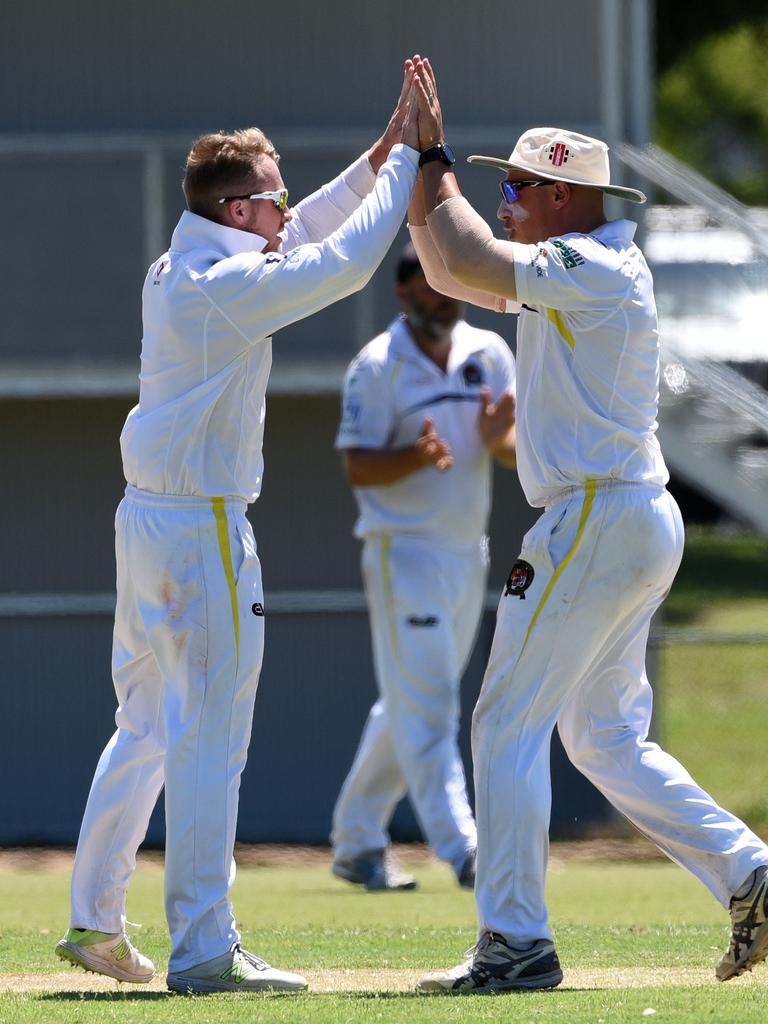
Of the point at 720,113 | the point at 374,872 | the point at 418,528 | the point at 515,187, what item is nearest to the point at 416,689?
the point at 418,528

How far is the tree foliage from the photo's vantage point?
36.4m

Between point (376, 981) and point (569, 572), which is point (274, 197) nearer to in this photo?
point (569, 572)

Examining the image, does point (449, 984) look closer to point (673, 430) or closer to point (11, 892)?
point (11, 892)

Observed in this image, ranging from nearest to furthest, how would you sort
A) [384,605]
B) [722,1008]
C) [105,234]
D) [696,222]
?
[722,1008], [384,605], [105,234], [696,222]

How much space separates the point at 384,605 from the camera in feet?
31.1

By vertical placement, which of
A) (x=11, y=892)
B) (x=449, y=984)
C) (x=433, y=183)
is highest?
(x=433, y=183)

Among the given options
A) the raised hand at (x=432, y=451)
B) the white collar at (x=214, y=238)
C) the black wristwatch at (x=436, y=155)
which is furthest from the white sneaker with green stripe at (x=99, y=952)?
the raised hand at (x=432, y=451)

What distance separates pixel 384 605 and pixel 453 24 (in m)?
4.45

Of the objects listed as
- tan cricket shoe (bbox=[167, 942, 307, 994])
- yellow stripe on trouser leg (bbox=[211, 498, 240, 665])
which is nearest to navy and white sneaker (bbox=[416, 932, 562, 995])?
tan cricket shoe (bbox=[167, 942, 307, 994])

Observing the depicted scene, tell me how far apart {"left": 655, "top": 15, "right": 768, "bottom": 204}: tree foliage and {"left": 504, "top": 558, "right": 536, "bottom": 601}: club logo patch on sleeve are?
30.2 meters

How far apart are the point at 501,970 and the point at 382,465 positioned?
147 inches

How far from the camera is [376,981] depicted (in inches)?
252

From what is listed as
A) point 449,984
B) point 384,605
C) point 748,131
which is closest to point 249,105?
point 384,605

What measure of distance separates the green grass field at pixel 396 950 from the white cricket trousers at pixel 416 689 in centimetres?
37
